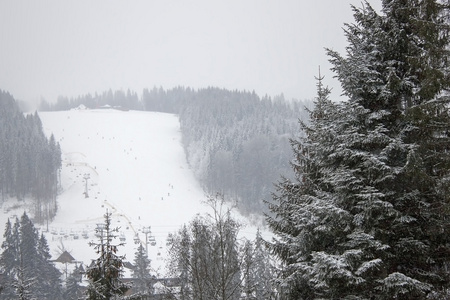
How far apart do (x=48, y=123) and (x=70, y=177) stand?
2812 inches

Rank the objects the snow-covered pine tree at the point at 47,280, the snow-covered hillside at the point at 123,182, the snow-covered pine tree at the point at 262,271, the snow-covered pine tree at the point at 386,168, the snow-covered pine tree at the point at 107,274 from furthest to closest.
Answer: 1. the snow-covered hillside at the point at 123,182
2. the snow-covered pine tree at the point at 47,280
3. the snow-covered pine tree at the point at 262,271
4. the snow-covered pine tree at the point at 107,274
5. the snow-covered pine tree at the point at 386,168

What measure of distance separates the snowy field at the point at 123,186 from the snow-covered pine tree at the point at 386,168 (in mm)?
39388

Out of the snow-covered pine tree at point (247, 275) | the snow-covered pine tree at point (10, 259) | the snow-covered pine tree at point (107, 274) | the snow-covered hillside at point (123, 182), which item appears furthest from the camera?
the snow-covered hillside at point (123, 182)

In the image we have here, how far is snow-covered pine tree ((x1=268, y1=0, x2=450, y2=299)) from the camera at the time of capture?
7621 millimetres

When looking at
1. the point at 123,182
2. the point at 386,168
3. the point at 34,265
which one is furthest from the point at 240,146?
the point at 386,168

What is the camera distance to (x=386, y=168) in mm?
7809

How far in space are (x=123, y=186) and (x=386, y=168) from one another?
10129 centimetres

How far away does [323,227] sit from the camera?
8492 mm

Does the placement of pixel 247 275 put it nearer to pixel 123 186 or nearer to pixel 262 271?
pixel 262 271

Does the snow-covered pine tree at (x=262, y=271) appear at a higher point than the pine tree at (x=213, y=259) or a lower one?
lower

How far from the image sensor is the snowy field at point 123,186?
72.9 meters

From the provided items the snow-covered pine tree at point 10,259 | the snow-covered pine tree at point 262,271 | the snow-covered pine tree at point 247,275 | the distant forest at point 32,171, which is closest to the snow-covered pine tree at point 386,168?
the snow-covered pine tree at point 247,275

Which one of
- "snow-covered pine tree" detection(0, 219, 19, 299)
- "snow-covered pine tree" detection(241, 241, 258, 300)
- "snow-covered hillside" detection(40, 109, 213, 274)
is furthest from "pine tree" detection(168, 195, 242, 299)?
"snow-covered hillside" detection(40, 109, 213, 274)

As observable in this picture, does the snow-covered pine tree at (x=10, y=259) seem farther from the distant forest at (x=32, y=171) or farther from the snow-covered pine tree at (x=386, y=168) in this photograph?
the snow-covered pine tree at (x=386, y=168)
